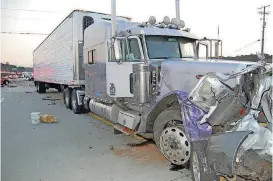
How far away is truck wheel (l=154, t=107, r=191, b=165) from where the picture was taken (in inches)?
183

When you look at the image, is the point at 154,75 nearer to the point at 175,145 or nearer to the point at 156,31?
the point at 156,31

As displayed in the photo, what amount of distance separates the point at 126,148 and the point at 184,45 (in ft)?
9.51

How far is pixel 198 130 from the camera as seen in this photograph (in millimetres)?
4070

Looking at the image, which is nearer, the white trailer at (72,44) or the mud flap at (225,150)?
the mud flap at (225,150)

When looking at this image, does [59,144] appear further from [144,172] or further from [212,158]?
[212,158]

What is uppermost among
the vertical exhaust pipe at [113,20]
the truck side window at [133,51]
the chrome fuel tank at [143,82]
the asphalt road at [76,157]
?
the vertical exhaust pipe at [113,20]

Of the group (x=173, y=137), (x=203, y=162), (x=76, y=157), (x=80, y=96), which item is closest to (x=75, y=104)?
(x=80, y=96)

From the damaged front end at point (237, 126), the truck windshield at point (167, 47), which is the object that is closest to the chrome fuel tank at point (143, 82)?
the truck windshield at point (167, 47)

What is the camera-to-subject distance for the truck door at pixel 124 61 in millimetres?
6668

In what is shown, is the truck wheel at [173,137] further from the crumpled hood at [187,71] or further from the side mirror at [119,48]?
the side mirror at [119,48]

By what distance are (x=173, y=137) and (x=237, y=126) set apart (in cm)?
153

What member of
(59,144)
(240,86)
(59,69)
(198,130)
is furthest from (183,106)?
(59,69)

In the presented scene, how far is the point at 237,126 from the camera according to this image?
11.2 feet

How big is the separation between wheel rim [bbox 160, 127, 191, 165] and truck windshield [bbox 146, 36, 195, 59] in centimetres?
222
